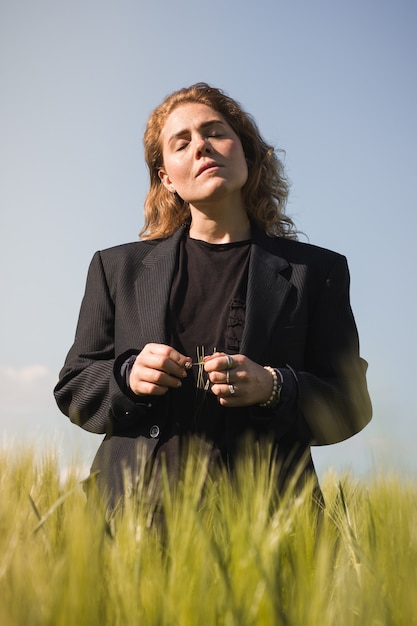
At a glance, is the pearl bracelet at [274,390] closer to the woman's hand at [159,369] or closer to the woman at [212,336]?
the woman at [212,336]

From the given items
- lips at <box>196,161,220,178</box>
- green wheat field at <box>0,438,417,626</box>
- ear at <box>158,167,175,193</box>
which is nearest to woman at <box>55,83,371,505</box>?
lips at <box>196,161,220,178</box>

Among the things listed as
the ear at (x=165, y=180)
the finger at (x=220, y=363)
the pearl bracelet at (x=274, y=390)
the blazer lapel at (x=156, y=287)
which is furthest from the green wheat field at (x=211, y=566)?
the ear at (x=165, y=180)

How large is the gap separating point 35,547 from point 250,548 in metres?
0.31

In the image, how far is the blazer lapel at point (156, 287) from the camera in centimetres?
225

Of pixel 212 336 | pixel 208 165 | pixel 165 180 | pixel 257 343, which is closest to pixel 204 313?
pixel 212 336

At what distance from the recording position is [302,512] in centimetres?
133

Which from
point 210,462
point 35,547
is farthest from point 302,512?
point 210,462

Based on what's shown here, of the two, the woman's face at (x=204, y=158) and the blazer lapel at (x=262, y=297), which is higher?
the woman's face at (x=204, y=158)

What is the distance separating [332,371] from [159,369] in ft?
2.17

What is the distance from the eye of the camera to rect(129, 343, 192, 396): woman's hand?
6.23 feet

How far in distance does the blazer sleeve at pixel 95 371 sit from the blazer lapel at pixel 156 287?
0.45ft

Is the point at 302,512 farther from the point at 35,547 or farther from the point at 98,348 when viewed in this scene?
the point at 98,348

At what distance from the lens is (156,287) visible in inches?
93.5

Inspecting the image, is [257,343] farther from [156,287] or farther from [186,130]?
[186,130]
